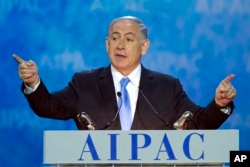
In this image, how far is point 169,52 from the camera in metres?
4.15

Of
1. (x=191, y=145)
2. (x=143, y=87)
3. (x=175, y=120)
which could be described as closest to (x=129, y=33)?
(x=143, y=87)

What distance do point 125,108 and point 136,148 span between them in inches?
47.7

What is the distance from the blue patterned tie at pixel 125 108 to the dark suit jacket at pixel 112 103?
3 centimetres

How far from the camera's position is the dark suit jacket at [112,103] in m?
3.70

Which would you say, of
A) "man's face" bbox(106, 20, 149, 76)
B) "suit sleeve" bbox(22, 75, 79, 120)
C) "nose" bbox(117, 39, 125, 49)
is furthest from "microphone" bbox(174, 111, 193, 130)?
"suit sleeve" bbox(22, 75, 79, 120)

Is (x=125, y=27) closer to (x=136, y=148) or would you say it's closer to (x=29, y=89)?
(x=29, y=89)

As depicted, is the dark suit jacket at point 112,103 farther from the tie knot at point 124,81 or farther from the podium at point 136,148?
the podium at point 136,148

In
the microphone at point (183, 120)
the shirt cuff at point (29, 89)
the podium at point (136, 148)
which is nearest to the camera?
the podium at point (136, 148)

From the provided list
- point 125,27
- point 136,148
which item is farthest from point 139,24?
point 136,148

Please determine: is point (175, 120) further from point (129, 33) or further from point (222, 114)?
point (129, 33)

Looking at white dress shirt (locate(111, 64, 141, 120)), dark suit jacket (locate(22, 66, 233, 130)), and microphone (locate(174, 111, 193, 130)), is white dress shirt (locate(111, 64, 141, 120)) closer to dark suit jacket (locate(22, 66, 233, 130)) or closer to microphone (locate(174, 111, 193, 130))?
dark suit jacket (locate(22, 66, 233, 130))

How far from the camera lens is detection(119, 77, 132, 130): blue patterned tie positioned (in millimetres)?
3723

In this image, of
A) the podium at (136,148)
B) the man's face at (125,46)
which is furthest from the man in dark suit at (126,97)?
the podium at (136,148)

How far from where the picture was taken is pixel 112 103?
376 centimetres
